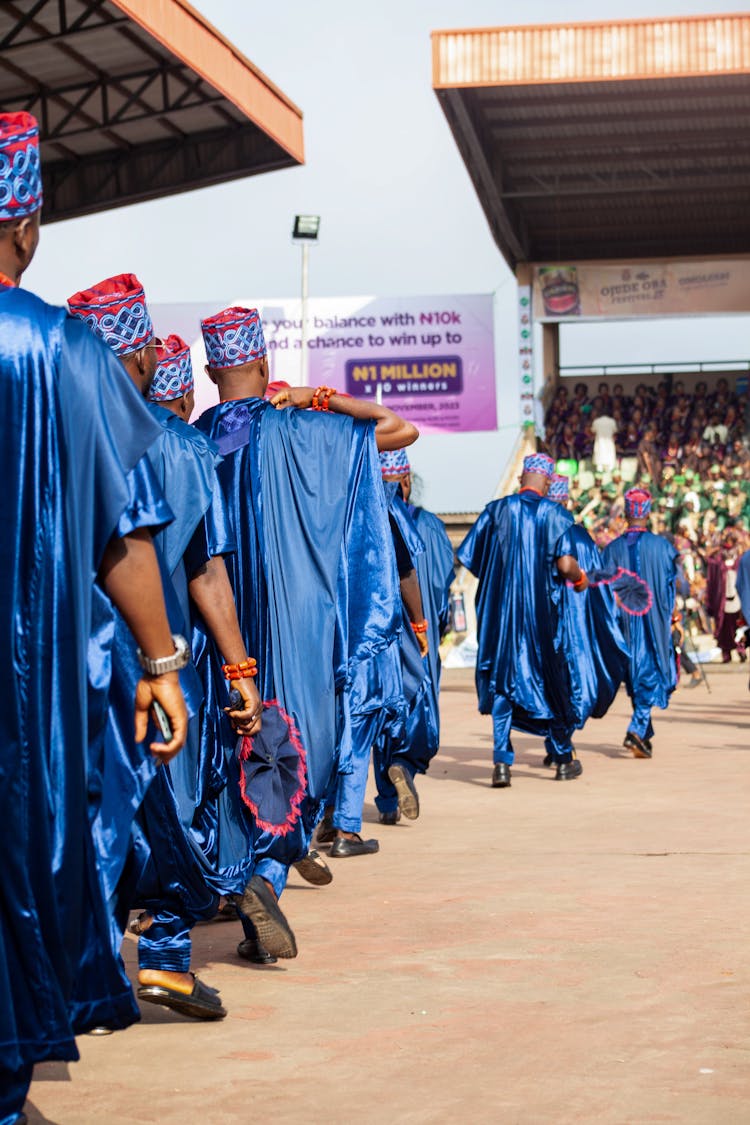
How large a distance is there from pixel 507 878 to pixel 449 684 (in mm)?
17990

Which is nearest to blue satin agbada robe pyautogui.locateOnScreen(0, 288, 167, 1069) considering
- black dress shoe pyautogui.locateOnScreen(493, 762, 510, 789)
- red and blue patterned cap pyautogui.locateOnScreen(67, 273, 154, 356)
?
red and blue patterned cap pyautogui.locateOnScreen(67, 273, 154, 356)

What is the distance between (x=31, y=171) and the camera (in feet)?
10.5

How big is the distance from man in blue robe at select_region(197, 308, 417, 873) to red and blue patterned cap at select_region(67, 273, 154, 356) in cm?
112

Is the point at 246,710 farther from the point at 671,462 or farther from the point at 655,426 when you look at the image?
the point at 655,426

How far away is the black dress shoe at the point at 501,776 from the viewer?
11.3 meters

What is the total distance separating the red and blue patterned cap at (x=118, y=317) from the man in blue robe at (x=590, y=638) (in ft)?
24.6

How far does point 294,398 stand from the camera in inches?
230

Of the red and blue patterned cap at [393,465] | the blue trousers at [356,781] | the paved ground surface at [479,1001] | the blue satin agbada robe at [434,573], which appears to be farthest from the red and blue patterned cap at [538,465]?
the blue trousers at [356,781]

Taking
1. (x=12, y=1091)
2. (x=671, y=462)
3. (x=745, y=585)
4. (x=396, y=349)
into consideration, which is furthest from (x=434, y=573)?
(x=396, y=349)

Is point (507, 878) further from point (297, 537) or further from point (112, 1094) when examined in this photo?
point (112, 1094)

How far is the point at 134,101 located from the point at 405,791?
14.9m

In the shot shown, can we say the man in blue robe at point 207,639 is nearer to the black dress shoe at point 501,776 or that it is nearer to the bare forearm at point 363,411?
the bare forearm at point 363,411

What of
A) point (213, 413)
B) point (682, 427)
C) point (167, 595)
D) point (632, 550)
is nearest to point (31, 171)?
point (167, 595)

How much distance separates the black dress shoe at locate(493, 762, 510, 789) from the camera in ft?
37.1
